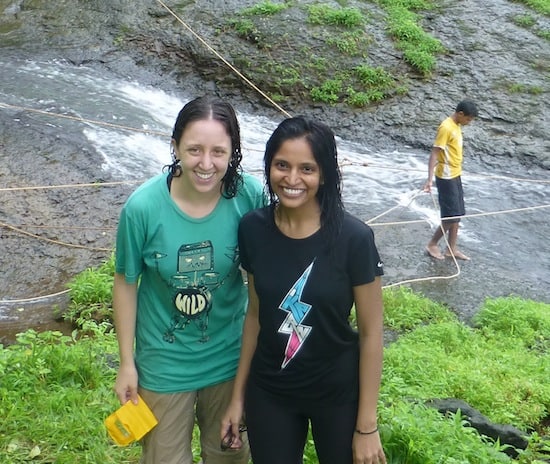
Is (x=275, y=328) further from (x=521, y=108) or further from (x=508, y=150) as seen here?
(x=521, y=108)

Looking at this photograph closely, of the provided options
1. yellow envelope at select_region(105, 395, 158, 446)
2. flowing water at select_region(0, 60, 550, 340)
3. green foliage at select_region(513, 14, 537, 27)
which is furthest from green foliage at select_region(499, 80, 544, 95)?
yellow envelope at select_region(105, 395, 158, 446)

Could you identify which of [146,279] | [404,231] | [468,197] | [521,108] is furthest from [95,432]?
[521,108]

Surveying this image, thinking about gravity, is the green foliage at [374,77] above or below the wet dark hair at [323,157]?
above

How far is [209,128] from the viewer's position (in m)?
1.96

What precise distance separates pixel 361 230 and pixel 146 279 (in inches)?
28.6

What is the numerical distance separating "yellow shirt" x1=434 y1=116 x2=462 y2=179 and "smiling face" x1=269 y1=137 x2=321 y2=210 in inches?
181

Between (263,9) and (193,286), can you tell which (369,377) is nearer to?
(193,286)

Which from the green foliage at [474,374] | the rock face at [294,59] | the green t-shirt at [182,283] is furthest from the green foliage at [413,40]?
the green t-shirt at [182,283]

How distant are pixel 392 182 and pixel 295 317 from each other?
→ 20.8 ft

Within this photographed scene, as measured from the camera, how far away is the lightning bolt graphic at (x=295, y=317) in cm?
189

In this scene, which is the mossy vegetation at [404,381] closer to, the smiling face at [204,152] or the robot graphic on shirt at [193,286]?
the robot graphic on shirt at [193,286]

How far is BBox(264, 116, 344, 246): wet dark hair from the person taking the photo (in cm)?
187

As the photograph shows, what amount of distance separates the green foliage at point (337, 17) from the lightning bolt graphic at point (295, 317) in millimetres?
9504

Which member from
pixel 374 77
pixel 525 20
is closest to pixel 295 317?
pixel 374 77
